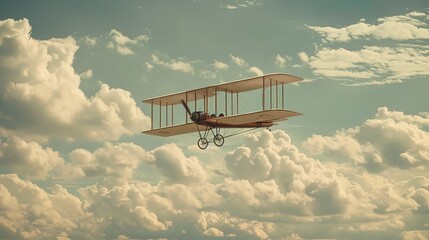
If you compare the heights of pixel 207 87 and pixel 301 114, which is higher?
pixel 207 87

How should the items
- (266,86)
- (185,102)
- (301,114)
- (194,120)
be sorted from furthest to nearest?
(185,102), (194,120), (266,86), (301,114)

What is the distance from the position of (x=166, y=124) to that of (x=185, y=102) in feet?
7.71

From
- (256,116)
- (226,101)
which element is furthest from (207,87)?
(256,116)

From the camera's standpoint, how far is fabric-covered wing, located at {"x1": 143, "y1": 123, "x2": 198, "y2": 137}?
56.0 metres

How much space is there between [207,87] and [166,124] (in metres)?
6.27

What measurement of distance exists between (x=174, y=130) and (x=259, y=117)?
9.93 meters

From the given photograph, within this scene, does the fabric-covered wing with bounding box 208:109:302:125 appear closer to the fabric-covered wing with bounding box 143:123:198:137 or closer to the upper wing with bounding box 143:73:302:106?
the upper wing with bounding box 143:73:302:106

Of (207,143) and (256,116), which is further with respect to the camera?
(207,143)

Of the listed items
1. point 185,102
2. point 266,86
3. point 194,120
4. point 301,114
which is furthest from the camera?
point 185,102

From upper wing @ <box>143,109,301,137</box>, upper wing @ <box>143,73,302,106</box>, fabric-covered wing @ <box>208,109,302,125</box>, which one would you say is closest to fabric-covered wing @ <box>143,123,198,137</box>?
upper wing @ <box>143,109,301,137</box>

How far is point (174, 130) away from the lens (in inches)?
2272

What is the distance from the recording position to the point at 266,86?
167 feet

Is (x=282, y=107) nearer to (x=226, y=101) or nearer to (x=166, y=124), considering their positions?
(x=226, y=101)

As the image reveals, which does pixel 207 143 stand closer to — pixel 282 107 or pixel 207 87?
pixel 207 87
